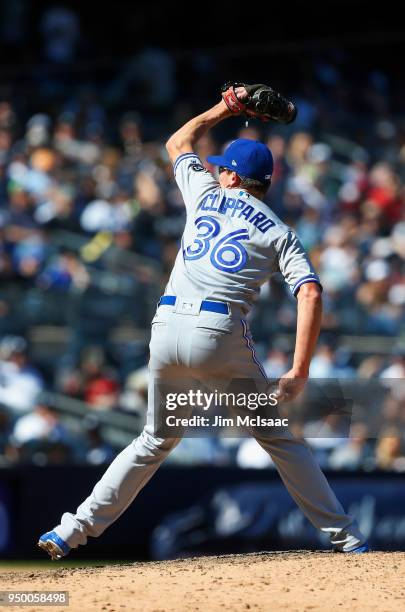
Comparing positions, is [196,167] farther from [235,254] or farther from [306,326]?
[306,326]

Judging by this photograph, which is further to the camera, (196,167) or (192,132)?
(192,132)

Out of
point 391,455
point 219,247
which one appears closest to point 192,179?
point 219,247

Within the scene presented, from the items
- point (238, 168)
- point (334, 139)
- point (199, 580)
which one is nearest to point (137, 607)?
point (199, 580)

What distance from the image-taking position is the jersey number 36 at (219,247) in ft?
16.2

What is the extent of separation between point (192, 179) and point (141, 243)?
6.28 metres

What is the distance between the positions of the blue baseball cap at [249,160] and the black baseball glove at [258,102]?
26 centimetres

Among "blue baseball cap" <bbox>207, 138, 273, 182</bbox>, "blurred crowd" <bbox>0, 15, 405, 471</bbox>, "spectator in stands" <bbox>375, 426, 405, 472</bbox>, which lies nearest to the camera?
"blue baseball cap" <bbox>207, 138, 273, 182</bbox>

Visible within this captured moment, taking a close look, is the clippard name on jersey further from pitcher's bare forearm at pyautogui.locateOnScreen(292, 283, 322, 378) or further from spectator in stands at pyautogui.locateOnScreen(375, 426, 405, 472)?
spectator in stands at pyautogui.locateOnScreen(375, 426, 405, 472)

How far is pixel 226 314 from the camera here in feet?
16.0

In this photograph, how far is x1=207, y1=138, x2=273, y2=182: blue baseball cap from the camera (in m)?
5.07

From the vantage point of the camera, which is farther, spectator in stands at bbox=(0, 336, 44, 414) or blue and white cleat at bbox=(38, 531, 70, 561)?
spectator in stands at bbox=(0, 336, 44, 414)

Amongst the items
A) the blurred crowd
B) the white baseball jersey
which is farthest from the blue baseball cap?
the blurred crowd

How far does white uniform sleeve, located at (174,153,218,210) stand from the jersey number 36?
0.46 ft

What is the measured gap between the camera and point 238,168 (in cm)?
511
